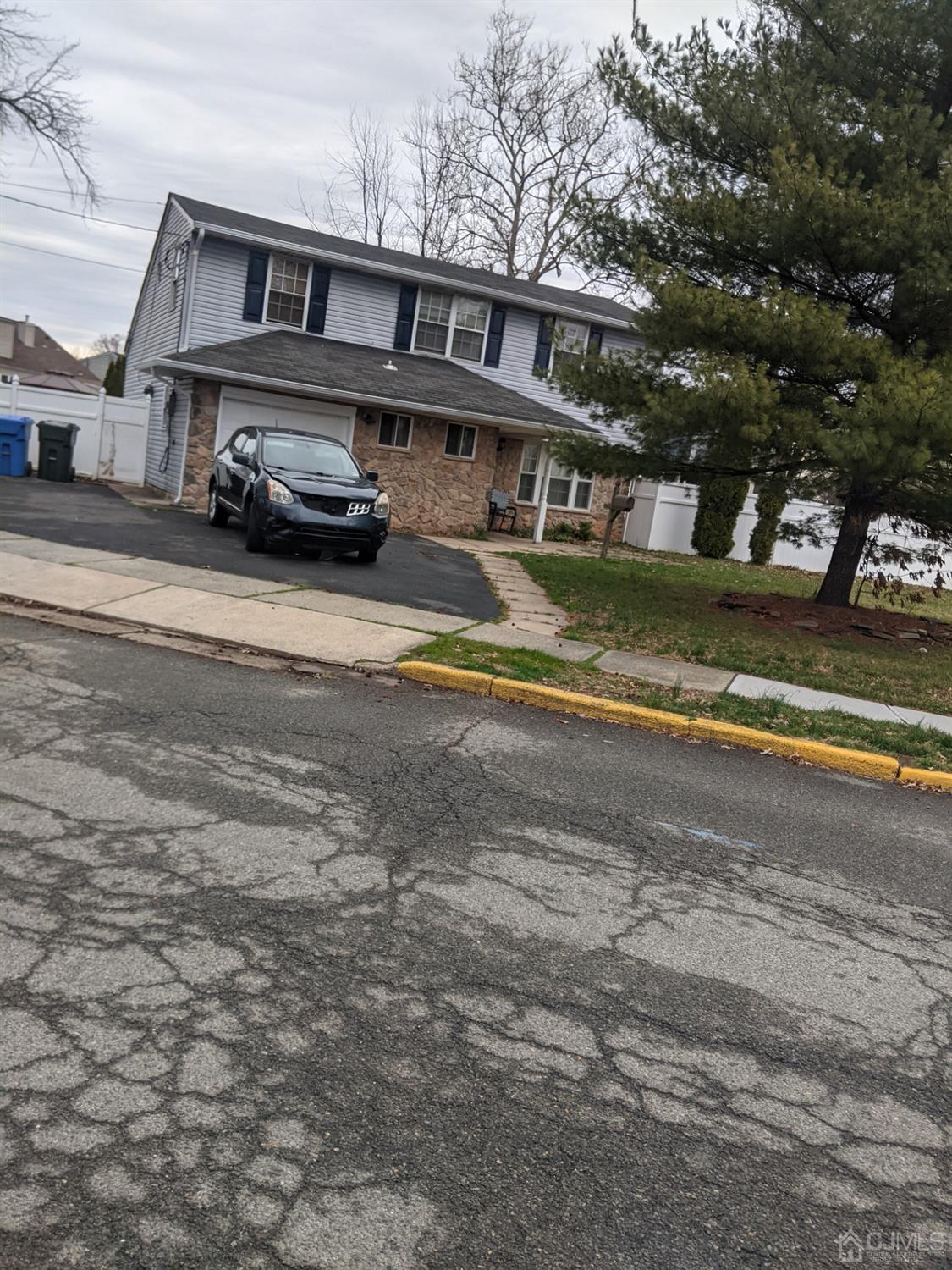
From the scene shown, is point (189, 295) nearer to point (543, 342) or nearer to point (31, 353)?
point (543, 342)

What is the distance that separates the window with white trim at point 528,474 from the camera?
24397 mm

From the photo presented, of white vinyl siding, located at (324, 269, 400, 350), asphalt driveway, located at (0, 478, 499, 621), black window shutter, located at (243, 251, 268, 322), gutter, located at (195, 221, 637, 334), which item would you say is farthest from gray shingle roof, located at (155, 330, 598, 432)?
asphalt driveway, located at (0, 478, 499, 621)

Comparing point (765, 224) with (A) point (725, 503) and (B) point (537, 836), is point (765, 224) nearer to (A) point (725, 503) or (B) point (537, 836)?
(B) point (537, 836)

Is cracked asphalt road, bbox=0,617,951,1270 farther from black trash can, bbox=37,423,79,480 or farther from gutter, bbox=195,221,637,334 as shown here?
gutter, bbox=195,221,637,334

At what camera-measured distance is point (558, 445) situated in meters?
13.6

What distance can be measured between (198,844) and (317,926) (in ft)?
2.92

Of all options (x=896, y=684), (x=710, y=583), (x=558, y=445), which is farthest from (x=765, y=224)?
(x=710, y=583)

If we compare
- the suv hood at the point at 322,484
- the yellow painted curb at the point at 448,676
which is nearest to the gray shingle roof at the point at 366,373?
the suv hood at the point at 322,484

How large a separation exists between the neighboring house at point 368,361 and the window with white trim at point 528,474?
0.12ft

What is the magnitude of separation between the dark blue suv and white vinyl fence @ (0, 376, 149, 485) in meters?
9.33

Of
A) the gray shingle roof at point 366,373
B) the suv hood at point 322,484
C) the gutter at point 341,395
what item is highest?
the gray shingle roof at point 366,373

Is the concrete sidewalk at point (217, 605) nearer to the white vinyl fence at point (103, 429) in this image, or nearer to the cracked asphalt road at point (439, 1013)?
the cracked asphalt road at point (439, 1013)

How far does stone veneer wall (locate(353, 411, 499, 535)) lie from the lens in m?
21.1

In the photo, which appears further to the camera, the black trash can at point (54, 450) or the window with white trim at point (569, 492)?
the window with white trim at point (569, 492)
